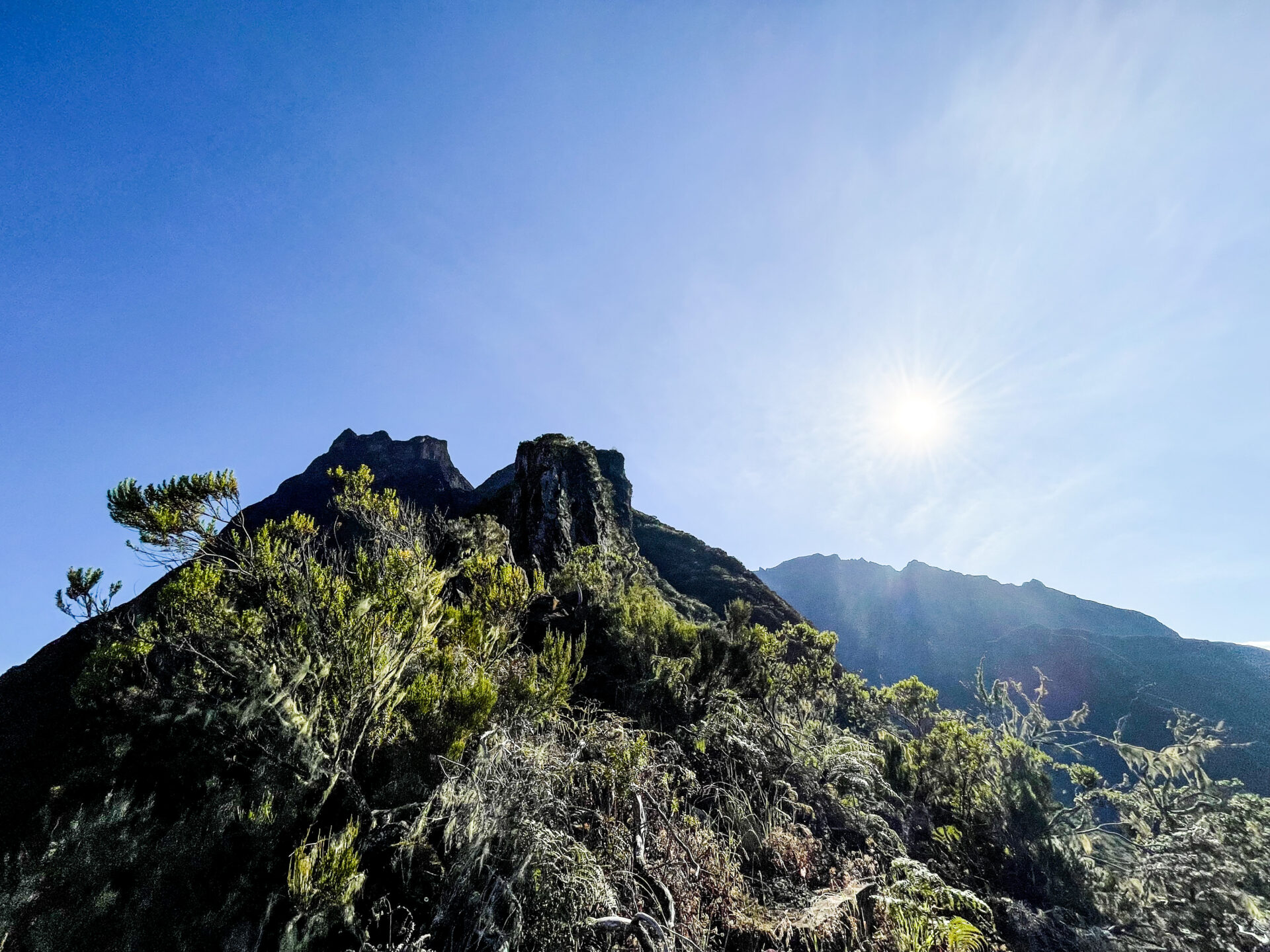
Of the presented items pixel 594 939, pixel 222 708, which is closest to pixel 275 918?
pixel 222 708

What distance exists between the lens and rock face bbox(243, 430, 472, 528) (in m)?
62.4

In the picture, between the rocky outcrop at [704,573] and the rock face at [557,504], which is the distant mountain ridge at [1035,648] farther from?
the rock face at [557,504]

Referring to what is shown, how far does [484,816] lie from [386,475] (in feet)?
250

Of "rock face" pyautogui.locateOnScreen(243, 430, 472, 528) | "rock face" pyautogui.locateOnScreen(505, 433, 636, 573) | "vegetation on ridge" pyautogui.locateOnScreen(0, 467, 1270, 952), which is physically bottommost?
"vegetation on ridge" pyautogui.locateOnScreen(0, 467, 1270, 952)

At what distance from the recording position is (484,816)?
3.40 meters

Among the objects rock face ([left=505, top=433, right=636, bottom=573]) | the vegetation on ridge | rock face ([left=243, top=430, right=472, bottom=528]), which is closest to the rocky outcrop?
rock face ([left=505, top=433, right=636, bottom=573])

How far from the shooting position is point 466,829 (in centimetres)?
346

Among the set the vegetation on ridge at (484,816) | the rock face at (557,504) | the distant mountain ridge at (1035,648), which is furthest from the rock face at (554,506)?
the distant mountain ridge at (1035,648)

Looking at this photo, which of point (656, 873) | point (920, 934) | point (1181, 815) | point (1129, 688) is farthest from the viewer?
point (1129, 688)

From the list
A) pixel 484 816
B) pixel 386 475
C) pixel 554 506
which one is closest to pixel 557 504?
pixel 554 506

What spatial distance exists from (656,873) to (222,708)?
3974 mm

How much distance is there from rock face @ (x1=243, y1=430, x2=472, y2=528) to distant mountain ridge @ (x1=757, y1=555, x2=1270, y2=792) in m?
58.1

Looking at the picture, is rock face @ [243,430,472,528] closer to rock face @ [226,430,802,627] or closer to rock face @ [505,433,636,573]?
rock face @ [226,430,802,627]

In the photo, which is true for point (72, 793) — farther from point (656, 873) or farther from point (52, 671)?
point (52, 671)
